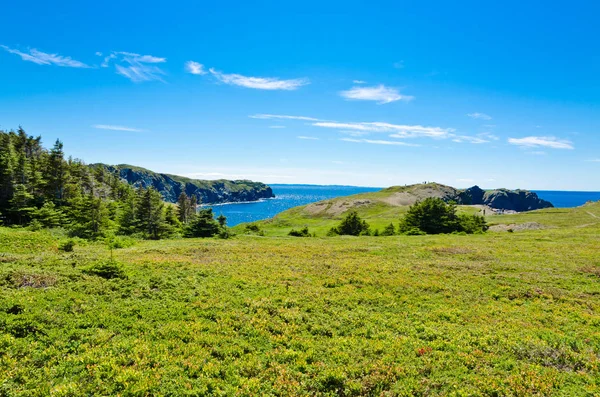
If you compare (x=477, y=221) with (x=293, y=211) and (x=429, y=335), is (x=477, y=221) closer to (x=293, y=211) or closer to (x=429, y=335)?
(x=429, y=335)

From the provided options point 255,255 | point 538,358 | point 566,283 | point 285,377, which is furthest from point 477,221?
point 285,377

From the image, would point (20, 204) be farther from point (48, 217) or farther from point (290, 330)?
point (290, 330)

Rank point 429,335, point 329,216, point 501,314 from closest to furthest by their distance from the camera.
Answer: point 429,335
point 501,314
point 329,216

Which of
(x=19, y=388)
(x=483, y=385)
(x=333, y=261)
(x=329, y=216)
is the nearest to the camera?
(x=19, y=388)

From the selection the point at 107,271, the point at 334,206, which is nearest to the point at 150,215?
the point at 107,271

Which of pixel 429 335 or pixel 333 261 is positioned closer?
pixel 429 335

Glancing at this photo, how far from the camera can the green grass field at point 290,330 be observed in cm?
1132

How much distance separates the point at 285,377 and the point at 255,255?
23.3 meters

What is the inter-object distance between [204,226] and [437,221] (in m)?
52.4

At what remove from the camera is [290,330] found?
15.7 metres

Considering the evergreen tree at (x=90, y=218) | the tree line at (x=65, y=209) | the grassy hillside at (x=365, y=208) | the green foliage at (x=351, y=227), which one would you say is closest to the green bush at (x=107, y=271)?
the tree line at (x=65, y=209)

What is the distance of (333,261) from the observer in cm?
3306

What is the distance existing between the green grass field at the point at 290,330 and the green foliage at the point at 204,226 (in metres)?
27.7

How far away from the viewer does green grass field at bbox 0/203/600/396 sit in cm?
1132
